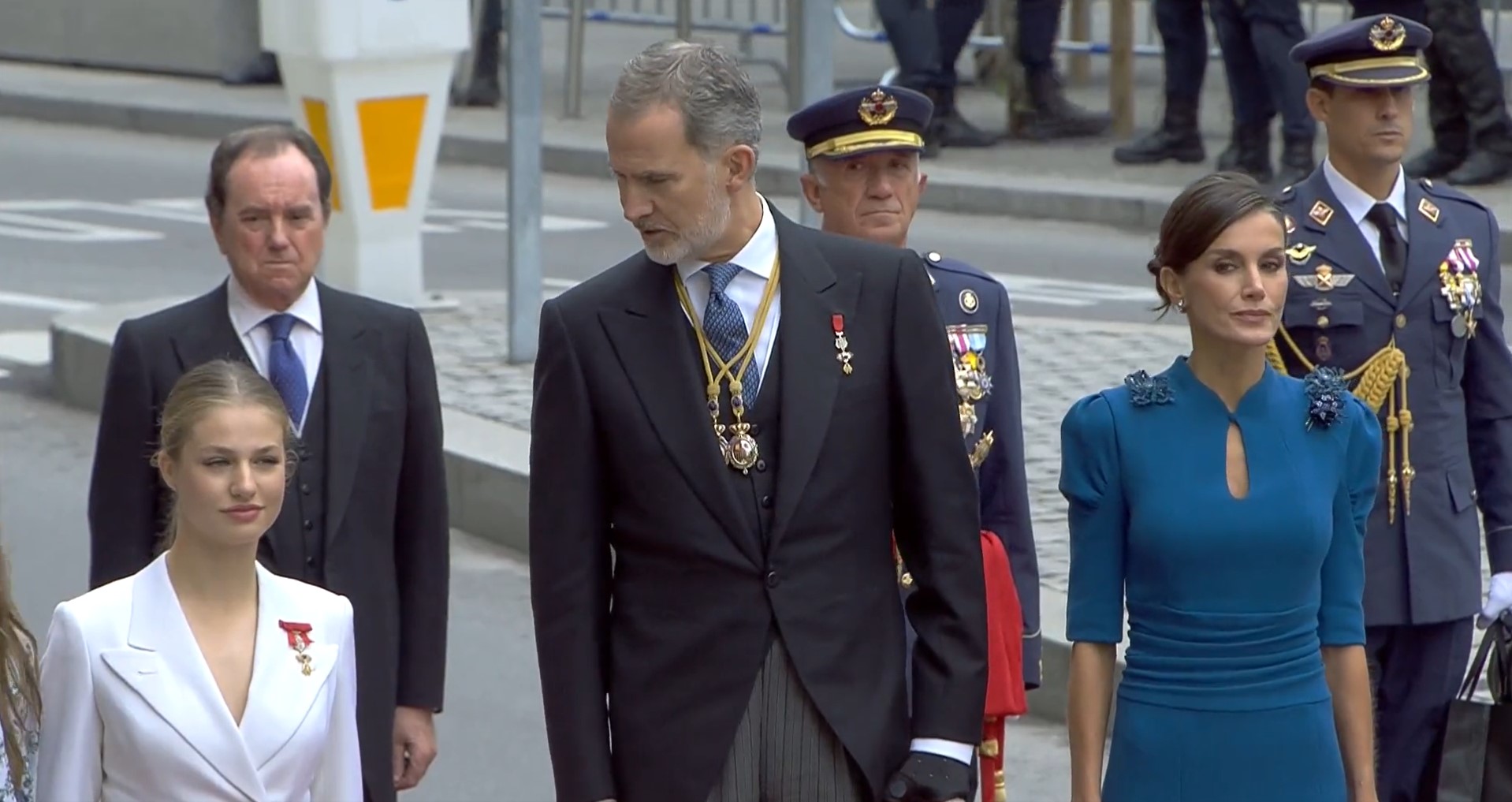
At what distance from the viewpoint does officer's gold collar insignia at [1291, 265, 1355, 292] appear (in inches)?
210

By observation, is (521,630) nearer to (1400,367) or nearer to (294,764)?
(1400,367)

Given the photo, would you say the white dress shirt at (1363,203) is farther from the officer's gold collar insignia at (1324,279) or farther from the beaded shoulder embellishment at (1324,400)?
the beaded shoulder embellishment at (1324,400)

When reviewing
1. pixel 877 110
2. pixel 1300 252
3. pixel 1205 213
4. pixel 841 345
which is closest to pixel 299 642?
pixel 841 345

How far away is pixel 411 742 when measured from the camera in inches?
192

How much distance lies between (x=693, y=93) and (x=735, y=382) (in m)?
0.42

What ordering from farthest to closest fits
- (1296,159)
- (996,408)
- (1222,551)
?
(1296,159)
(996,408)
(1222,551)

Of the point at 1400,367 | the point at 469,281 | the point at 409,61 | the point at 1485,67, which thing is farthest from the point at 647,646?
the point at 1485,67

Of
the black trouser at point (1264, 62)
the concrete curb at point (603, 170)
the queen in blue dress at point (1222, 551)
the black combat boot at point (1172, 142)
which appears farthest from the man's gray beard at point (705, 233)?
the black combat boot at point (1172, 142)

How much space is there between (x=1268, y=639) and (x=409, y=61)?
28.0 ft

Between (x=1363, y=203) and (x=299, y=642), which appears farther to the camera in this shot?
(x=1363, y=203)

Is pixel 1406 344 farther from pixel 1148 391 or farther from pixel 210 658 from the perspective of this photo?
pixel 210 658

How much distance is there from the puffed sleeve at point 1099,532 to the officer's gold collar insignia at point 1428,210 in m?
1.36

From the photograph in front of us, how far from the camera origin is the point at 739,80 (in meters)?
3.89

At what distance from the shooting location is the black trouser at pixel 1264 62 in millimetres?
15047
